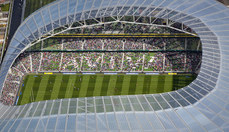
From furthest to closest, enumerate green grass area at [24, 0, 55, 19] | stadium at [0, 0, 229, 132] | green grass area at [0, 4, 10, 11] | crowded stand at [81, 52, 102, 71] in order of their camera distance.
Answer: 1. green grass area at [0, 4, 10, 11]
2. green grass area at [24, 0, 55, 19]
3. crowded stand at [81, 52, 102, 71]
4. stadium at [0, 0, 229, 132]

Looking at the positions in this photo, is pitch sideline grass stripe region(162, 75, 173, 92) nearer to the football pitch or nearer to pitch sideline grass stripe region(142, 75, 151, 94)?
the football pitch

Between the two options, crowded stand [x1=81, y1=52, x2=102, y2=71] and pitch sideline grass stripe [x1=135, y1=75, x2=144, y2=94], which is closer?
pitch sideline grass stripe [x1=135, y1=75, x2=144, y2=94]

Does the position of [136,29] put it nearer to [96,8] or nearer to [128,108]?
[96,8]

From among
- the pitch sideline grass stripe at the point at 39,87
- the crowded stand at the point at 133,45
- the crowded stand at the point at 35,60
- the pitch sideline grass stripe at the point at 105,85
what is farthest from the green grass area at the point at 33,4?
the pitch sideline grass stripe at the point at 105,85

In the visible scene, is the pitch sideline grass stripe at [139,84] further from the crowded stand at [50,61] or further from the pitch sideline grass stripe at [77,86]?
the crowded stand at [50,61]

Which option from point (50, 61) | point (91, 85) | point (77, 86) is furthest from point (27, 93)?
point (91, 85)

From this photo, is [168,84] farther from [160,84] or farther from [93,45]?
[93,45]

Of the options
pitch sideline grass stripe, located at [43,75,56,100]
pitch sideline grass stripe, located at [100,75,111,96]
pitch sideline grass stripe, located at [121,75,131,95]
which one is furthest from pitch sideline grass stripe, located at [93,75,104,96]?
pitch sideline grass stripe, located at [43,75,56,100]

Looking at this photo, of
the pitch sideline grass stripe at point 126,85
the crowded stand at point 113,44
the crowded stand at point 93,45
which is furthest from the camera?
the crowded stand at point 93,45
